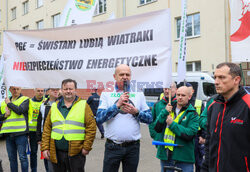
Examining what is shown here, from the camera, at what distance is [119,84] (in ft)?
11.7

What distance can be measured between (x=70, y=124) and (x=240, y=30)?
333 centimetres

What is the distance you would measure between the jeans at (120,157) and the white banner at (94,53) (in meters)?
0.86

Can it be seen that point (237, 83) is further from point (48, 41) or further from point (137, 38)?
point (48, 41)

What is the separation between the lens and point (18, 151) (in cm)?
518

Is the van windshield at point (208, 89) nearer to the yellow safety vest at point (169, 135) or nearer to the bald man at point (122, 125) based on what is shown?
the yellow safety vest at point (169, 135)

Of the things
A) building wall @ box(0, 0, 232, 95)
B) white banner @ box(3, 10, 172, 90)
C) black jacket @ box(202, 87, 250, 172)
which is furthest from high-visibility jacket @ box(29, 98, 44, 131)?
building wall @ box(0, 0, 232, 95)

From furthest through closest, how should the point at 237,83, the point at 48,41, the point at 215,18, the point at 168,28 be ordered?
the point at 215,18
the point at 48,41
the point at 168,28
the point at 237,83

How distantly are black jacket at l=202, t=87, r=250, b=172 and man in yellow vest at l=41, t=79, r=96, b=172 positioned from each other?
180cm

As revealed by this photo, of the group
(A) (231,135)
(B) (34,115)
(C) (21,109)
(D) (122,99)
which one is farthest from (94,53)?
(A) (231,135)

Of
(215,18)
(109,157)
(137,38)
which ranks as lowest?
(109,157)

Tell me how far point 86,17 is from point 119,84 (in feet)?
9.80

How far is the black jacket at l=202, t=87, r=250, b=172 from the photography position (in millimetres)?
2543

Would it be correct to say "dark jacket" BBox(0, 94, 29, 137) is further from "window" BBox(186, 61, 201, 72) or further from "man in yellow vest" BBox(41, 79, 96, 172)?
"window" BBox(186, 61, 201, 72)

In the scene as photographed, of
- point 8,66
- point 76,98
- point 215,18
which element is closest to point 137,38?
point 76,98
